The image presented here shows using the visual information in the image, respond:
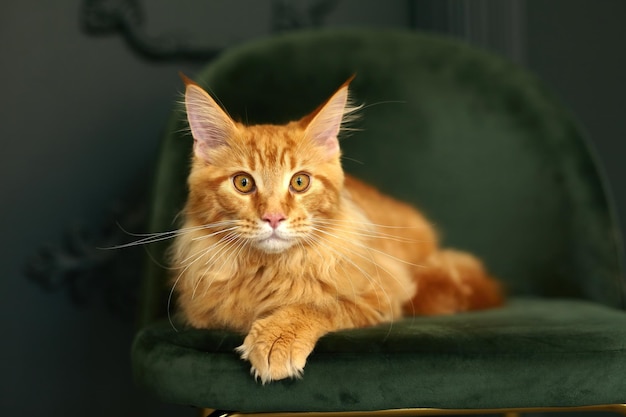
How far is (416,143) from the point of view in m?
1.87

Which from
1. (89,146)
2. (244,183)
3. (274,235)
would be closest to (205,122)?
(244,183)

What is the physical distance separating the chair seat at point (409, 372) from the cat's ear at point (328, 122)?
0.33 metres

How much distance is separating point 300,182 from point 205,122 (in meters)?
0.20

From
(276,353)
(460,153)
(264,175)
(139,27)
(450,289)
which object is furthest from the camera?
(139,27)

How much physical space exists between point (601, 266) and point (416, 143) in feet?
1.85

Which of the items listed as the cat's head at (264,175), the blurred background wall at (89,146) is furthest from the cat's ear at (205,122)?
the blurred background wall at (89,146)

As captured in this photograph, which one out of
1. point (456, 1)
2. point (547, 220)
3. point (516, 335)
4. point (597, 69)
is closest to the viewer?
point (516, 335)

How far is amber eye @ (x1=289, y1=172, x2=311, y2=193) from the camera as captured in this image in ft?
3.77

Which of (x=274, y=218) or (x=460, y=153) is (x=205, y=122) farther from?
(x=460, y=153)

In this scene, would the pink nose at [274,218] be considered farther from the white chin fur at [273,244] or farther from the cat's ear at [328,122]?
the cat's ear at [328,122]

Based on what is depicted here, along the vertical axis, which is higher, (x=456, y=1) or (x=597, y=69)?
(x=456, y=1)

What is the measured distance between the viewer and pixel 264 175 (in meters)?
1.14

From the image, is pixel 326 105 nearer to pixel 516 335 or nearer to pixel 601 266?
pixel 516 335

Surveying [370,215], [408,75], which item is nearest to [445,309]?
[370,215]
